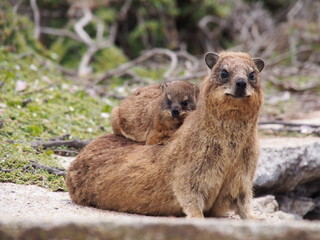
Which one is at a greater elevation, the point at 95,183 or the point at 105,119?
the point at 95,183

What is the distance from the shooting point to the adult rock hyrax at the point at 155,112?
5816 mm

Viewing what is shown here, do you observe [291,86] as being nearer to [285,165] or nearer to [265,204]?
[285,165]

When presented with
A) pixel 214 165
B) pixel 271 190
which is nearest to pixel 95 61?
pixel 271 190

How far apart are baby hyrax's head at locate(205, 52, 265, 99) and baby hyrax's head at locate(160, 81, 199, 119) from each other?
2.14ft

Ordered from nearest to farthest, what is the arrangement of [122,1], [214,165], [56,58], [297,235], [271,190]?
[297,235], [214,165], [271,190], [56,58], [122,1]

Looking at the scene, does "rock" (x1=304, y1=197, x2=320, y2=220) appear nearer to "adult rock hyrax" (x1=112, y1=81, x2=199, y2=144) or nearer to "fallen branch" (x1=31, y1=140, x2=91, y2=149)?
"adult rock hyrax" (x1=112, y1=81, x2=199, y2=144)

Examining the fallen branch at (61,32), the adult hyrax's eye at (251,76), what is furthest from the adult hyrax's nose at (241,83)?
the fallen branch at (61,32)

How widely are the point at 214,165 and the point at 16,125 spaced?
4291 mm

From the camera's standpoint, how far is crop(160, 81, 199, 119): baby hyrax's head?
5824 millimetres

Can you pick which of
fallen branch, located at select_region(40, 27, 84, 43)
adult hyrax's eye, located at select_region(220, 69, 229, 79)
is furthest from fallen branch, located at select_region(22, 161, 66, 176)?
fallen branch, located at select_region(40, 27, 84, 43)

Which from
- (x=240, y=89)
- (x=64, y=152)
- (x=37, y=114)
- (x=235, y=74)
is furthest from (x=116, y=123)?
(x=37, y=114)

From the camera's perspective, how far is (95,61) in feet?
50.0

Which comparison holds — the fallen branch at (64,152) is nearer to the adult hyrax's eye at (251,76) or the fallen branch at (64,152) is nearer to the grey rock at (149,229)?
the adult hyrax's eye at (251,76)

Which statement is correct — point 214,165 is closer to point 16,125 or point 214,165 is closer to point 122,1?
point 16,125
